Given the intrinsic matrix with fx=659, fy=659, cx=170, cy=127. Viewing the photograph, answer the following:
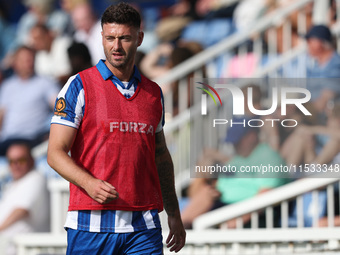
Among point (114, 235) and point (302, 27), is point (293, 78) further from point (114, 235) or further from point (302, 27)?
point (114, 235)

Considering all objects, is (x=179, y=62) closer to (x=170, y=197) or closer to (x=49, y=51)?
(x=49, y=51)

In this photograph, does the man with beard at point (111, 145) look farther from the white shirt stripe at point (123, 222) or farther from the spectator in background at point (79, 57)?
the spectator in background at point (79, 57)

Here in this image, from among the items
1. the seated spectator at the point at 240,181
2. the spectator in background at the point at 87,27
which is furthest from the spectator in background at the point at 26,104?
the seated spectator at the point at 240,181

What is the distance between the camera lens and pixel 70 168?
8.68 feet

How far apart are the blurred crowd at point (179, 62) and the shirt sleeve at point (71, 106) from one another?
3189 mm

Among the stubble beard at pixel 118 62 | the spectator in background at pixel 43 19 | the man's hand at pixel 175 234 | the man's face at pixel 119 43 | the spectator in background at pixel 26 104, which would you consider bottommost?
the man's hand at pixel 175 234

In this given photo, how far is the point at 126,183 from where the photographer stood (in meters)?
2.79

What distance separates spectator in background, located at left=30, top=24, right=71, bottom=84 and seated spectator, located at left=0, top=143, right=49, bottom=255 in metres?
2.87

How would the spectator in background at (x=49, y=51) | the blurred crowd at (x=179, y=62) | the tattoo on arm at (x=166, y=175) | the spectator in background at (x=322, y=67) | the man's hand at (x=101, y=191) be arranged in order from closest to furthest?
the man's hand at (x=101, y=191) < the tattoo on arm at (x=166, y=175) < the blurred crowd at (x=179, y=62) < the spectator in background at (x=322, y=67) < the spectator in background at (x=49, y=51)

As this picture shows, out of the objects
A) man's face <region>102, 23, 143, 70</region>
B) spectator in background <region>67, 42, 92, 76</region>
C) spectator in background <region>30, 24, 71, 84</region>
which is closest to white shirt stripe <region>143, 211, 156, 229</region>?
man's face <region>102, 23, 143, 70</region>

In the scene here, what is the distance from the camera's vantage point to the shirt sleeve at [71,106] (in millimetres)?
2746

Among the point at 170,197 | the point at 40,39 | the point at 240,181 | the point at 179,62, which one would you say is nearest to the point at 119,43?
the point at 170,197

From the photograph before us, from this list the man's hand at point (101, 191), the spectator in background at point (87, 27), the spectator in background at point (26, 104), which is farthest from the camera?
the spectator in background at point (87, 27)

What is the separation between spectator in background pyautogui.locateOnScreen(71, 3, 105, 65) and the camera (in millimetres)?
9203
